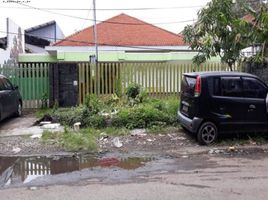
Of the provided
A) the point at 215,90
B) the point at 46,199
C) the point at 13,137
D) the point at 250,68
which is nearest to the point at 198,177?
the point at 46,199

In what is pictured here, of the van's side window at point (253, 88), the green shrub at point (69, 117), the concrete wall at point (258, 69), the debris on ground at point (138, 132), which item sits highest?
the concrete wall at point (258, 69)

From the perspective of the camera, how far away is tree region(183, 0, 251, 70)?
1310cm

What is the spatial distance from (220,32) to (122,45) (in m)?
19.0

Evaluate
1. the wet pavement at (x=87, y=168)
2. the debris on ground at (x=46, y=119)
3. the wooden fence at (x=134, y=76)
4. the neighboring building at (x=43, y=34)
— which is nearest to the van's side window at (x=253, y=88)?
the wet pavement at (x=87, y=168)

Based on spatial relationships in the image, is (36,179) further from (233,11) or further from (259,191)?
(233,11)

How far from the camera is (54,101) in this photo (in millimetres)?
16578

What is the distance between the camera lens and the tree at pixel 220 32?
43.0ft

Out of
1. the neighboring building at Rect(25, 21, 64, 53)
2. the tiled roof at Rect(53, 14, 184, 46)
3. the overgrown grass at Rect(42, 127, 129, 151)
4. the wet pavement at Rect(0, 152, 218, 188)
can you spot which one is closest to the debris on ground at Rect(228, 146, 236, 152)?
the wet pavement at Rect(0, 152, 218, 188)

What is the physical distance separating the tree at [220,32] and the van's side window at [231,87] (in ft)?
10.2

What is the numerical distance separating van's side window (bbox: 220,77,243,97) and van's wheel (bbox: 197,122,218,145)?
797mm

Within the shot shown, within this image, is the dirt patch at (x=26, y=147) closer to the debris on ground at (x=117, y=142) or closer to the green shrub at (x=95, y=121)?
the debris on ground at (x=117, y=142)

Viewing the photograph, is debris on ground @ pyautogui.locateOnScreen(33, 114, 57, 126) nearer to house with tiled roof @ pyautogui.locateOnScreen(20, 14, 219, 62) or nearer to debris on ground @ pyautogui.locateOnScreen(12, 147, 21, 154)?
debris on ground @ pyautogui.locateOnScreen(12, 147, 21, 154)

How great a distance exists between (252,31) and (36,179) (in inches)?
322

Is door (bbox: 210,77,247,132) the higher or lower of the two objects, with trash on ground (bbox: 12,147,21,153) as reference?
higher
